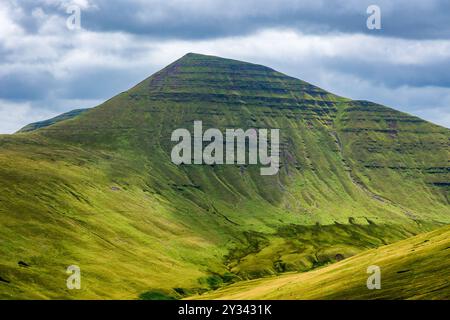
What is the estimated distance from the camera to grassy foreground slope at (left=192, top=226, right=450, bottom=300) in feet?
367

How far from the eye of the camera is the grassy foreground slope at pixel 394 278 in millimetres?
112000

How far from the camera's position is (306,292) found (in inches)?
5620

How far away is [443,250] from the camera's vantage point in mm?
128375

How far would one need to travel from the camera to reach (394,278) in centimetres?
12381
